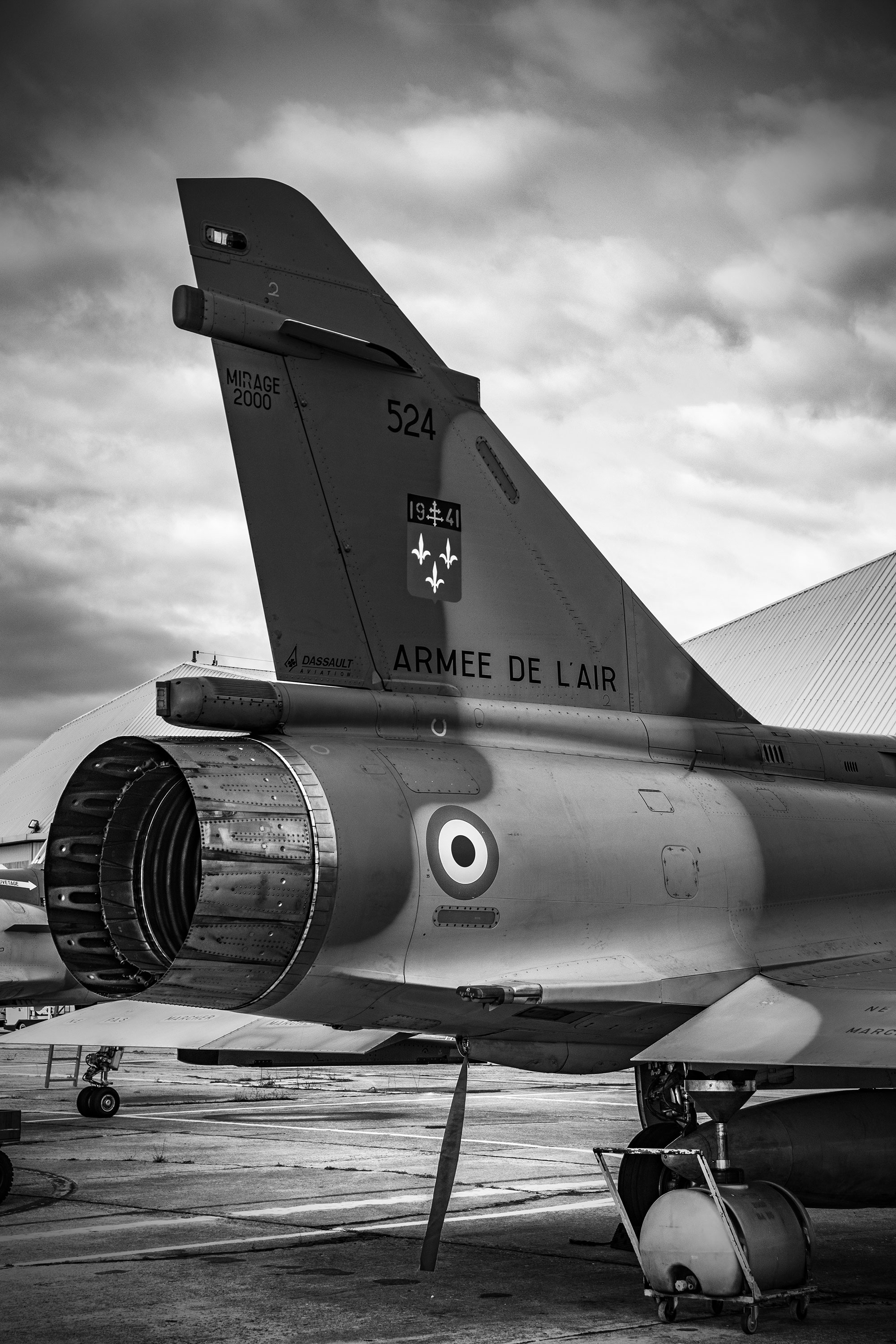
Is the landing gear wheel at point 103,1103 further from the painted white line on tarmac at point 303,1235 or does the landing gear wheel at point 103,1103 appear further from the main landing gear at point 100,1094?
the painted white line on tarmac at point 303,1235

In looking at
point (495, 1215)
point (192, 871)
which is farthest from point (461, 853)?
point (495, 1215)

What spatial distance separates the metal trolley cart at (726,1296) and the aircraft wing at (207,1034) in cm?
202

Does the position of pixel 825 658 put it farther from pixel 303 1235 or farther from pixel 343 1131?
pixel 303 1235

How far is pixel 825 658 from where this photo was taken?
33.2m

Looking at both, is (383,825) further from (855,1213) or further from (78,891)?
(855,1213)

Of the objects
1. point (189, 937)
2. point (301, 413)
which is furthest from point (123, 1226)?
point (301, 413)

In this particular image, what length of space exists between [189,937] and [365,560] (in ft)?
7.22

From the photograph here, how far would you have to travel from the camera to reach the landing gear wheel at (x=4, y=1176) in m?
9.06

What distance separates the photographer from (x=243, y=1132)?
47.3ft

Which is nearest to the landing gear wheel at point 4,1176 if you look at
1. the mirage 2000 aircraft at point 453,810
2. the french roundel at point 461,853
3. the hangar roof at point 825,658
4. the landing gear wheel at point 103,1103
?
the mirage 2000 aircraft at point 453,810

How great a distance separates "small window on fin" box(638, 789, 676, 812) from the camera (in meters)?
6.80

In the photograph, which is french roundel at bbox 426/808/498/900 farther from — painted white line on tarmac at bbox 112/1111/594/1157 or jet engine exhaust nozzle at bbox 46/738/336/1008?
painted white line on tarmac at bbox 112/1111/594/1157

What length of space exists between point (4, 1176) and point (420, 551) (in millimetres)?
5463

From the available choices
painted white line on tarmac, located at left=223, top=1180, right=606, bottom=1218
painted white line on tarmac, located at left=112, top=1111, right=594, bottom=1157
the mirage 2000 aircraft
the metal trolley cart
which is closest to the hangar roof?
painted white line on tarmac, located at left=112, top=1111, right=594, bottom=1157
